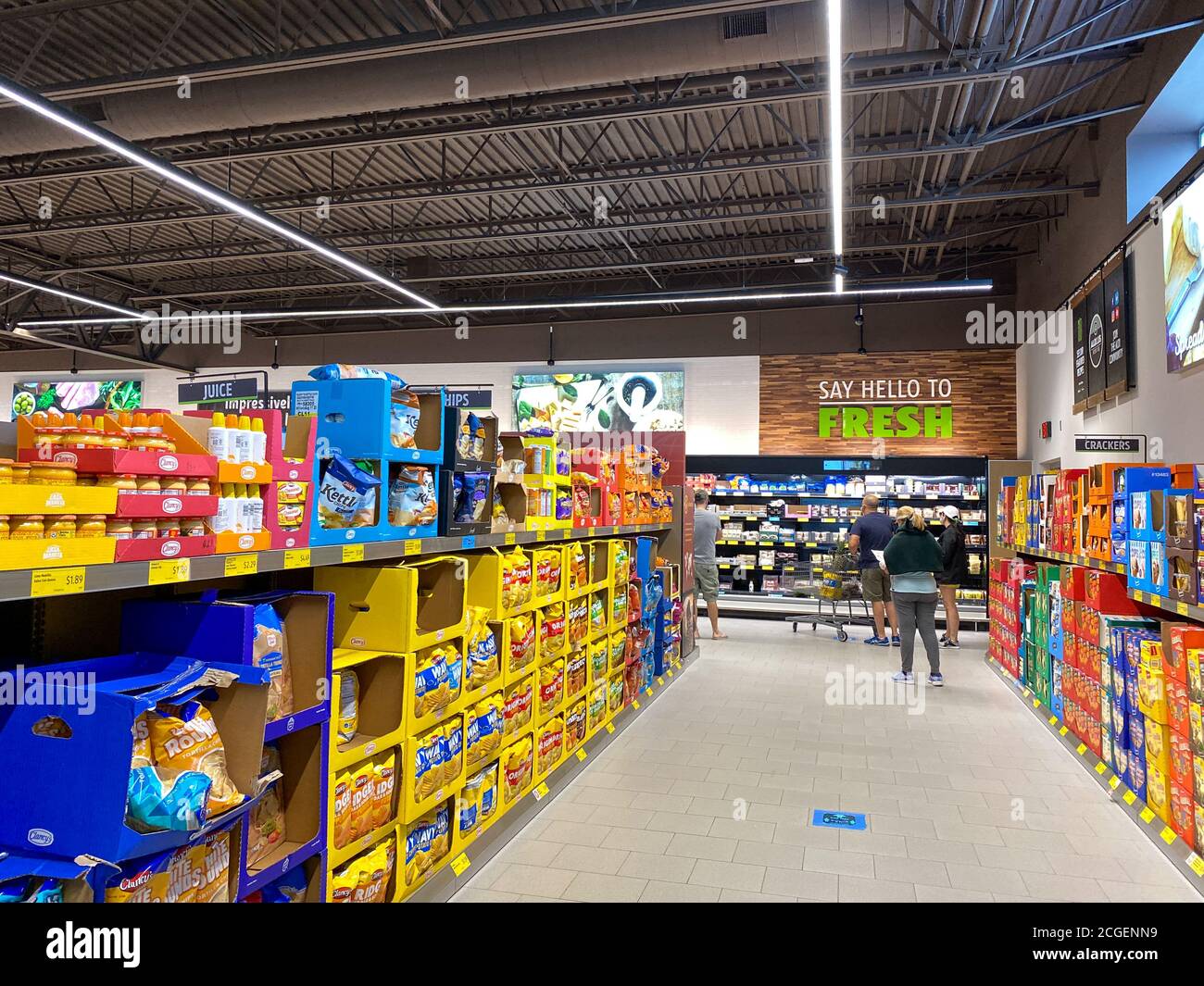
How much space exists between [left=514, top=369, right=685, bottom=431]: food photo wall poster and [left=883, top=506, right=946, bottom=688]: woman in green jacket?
666 centimetres

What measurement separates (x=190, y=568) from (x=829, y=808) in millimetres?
3520

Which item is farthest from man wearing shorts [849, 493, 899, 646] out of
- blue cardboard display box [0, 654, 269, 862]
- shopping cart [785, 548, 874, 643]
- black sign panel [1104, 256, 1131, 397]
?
blue cardboard display box [0, 654, 269, 862]

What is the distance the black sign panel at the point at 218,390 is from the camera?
338 centimetres

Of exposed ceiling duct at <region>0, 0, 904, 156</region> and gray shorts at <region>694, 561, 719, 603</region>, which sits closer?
exposed ceiling duct at <region>0, 0, 904, 156</region>

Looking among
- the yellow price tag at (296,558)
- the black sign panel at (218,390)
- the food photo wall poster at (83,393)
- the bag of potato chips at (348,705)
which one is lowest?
the bag of potato chips at (348,705)

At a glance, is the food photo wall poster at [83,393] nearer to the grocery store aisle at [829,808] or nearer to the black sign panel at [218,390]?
the black sign panel at [218,390]

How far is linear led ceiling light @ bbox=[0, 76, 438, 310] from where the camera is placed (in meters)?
5.46

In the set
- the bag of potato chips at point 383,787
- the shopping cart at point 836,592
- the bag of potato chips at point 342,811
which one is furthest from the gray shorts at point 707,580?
the bag of potato chips at point 342,811

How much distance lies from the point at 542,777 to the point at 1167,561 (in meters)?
3.25

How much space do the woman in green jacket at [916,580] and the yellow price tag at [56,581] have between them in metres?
6.81

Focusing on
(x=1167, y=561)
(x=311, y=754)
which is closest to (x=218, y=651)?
(x=311, y=754)

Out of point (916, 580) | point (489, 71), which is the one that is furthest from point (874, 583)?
point (489, 71)

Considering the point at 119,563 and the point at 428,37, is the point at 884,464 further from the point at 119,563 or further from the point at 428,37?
the point at 119,563

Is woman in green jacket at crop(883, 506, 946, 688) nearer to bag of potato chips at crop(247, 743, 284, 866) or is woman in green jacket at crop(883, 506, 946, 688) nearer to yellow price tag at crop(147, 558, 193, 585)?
bag of potato chips at crop(247, 743, 284, 866)
